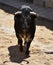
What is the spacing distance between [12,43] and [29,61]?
177 centimetres

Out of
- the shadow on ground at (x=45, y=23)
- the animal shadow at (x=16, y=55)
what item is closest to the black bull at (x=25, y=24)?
the animal shadow at (x=16, y=55)

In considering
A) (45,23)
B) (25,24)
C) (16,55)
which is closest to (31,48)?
(16,55)

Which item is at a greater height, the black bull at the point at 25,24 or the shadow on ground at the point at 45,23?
the black bull at the point at 25,24

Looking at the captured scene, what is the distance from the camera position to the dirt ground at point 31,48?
7204mm

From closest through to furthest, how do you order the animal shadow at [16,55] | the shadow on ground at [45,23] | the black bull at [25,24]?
1. the black bull at [25,24]
2. the animal shadow at [16,55]
3. the shadow on ground at [45,23]

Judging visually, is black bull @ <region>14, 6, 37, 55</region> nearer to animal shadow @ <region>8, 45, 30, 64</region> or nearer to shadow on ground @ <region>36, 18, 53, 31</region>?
animal shadow @ <region>8, 45, 30, 64</region>

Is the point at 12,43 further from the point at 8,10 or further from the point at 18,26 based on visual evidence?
the point at 8,10

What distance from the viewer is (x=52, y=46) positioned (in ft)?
27.8

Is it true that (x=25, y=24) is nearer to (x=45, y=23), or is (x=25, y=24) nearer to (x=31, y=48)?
(x=31, y=48)

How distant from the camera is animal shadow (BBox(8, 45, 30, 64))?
7290 mm

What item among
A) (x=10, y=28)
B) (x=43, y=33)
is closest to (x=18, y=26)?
(x=43, y=33)

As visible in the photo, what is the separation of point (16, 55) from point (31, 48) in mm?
772

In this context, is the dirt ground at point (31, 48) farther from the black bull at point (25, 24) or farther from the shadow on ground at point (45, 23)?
the black bull at point (25, 24)

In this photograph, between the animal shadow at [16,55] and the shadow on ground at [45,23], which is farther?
the shadow on ground at [45,23]
